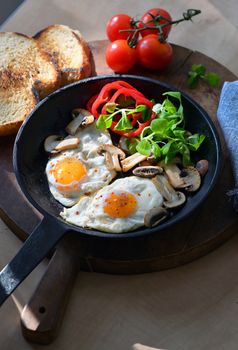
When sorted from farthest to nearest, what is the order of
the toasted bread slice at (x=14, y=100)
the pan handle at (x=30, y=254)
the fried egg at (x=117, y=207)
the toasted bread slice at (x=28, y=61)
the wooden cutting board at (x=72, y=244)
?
the toasted bread slice at (x=28, y=61) < the toasted bread slice at (x=14, y=100) < the fried egg at (x=117, y=207) < the wooden cutting board at (x=72, y=244) < the pan handle at (x=30, y=254)

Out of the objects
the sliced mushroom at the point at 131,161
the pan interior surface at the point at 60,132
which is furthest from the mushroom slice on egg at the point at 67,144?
the sliced mushroom at the point at 131,161

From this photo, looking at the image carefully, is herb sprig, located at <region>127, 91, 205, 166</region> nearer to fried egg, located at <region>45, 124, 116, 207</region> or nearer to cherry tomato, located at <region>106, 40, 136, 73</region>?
fried egg, located at <region>45, 124, 116, 207</region>

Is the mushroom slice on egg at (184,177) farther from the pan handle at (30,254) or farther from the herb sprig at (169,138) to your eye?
the pan handle at (30,254)

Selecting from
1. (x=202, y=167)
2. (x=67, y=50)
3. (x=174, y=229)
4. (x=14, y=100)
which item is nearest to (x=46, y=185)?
(x=14, y=100)

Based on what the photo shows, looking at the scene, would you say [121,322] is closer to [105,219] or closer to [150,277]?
[150,277]

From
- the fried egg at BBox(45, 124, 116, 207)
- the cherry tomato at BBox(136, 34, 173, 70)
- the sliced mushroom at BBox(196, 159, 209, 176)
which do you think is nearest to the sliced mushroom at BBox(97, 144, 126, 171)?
the fried egg at BBox(45, 124, 116, 207)

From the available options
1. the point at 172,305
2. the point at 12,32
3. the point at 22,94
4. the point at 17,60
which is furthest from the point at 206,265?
the point at 12,32

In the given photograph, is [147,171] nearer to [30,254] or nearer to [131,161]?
[131,161]
